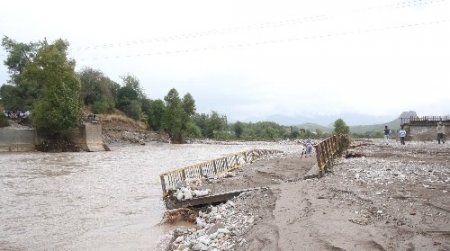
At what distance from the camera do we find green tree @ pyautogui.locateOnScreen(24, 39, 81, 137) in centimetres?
5034

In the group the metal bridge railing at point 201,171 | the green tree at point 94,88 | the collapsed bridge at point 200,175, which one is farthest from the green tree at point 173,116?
the metal bridge railing at point 201,171

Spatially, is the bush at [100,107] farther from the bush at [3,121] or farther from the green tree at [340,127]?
the green tree at [340,127]

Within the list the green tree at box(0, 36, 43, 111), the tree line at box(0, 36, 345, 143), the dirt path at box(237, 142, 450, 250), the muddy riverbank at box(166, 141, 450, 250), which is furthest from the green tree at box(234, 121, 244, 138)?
the dirt path at box(237, 142, 450, 250)

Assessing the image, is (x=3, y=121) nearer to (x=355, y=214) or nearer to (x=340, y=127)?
(x=355, y=214)

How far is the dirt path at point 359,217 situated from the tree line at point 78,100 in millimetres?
45317

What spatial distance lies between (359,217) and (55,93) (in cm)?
4931

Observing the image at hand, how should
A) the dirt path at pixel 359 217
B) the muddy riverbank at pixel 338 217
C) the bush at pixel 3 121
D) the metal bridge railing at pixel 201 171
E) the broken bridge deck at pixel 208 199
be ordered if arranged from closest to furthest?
the dirt path at pixel 359 217 → the muddy riverbank at pixel 338 217 → the broken bridge deck at pixel 208 199 → the metal bridge railing at pixel 201 171 → the bush at pixel 3 121

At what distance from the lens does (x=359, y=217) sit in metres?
8.25

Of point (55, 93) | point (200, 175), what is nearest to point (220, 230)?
point (200, 175)

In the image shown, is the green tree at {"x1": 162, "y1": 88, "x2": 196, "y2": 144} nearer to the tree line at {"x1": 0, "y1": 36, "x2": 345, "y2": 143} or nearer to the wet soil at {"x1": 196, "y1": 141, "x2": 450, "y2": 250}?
the tree line at {"x1": 0, "y1": 36, "x2": 345, "y2": 143}

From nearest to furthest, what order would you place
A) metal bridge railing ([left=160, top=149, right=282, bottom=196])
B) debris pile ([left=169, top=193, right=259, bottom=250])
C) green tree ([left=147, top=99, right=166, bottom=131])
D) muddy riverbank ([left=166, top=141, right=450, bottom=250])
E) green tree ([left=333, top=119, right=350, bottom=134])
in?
Answer: muddy riverbank ([left=166, top=141, right=450, bottom=250])
debris pile ([left=169, top=193, right=259, bottom=250])
metal bridge railing ([left=160, top=149, right=282, bottom=196])
green tree ([left=147, top=99, right=166, bottom=131])
green tree ([left=333, top=119, right=350, bottom=134])

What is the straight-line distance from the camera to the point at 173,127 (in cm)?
8362

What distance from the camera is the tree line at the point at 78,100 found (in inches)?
2026

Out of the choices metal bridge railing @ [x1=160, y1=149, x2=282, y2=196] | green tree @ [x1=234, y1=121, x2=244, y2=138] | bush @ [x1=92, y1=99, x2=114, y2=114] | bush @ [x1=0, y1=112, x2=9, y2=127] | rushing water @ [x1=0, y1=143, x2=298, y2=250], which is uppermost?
bush @ [x1=92, y1=99, x2=114, y2=114]
